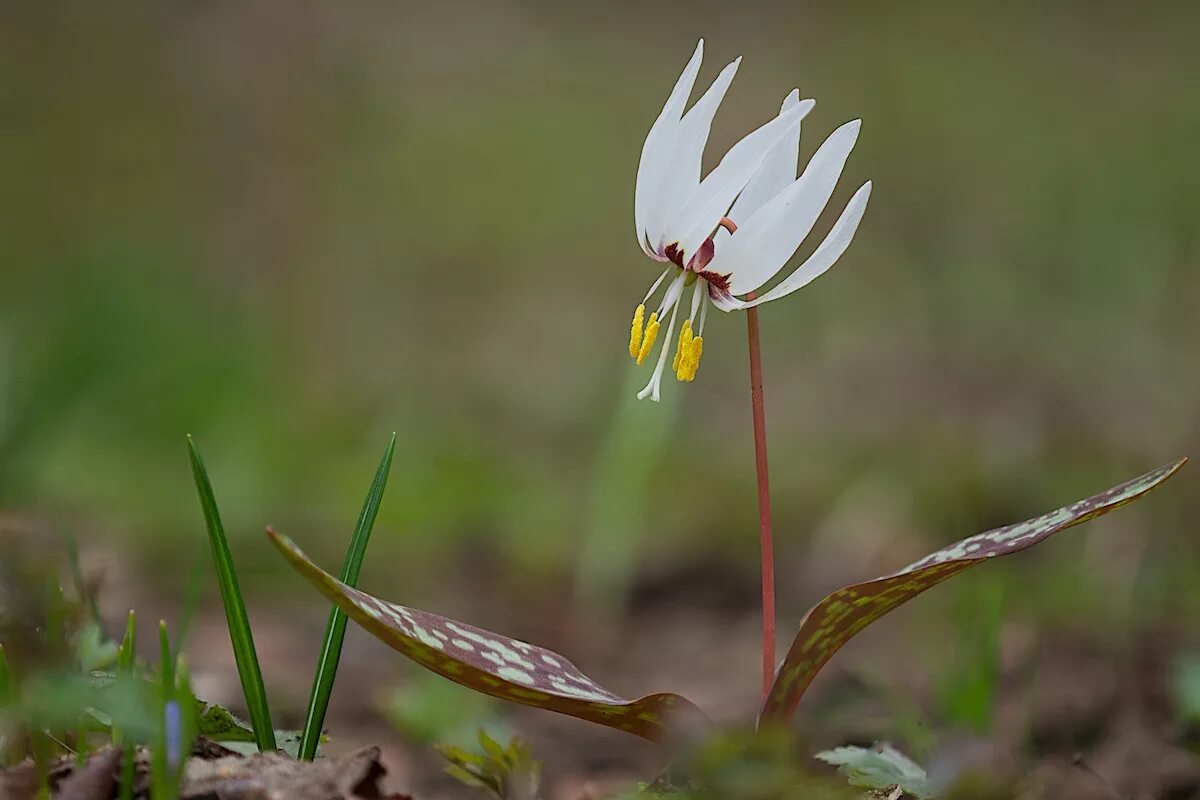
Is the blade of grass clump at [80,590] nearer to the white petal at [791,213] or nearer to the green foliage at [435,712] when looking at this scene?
the green foliage at [435,712]

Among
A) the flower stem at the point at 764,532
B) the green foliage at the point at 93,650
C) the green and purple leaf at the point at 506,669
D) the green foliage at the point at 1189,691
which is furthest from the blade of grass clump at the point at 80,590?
the green foliage at the point at 1189,691

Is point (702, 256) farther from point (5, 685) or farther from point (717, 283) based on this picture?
point (5, 685)

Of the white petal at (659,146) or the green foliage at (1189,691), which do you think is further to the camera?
the green foliage at (1189,691)

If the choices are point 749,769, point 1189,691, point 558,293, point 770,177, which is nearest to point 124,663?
point 749,769

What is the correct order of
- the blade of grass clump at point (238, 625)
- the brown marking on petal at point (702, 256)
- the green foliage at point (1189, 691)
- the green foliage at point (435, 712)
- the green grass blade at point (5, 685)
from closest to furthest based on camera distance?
the green grass blade at point (5, 685), the blade of grass clump at point (238, 625), the brown marking on petal at point (702, 256), the green foliage at point (1189, 691), the green foliage at point (435, 712)

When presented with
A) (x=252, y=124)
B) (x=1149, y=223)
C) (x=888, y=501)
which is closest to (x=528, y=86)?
(x=252, y=124)

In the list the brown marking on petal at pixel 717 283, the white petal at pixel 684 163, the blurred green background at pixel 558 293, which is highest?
the blurred green background at pixel 558 293
